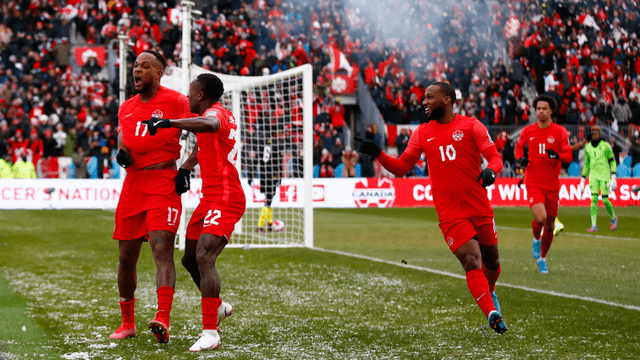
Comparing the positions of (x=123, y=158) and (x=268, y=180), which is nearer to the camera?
(x=123, y=158)

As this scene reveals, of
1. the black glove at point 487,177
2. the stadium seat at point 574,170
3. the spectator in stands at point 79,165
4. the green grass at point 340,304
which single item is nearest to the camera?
the black glove at point 487,177

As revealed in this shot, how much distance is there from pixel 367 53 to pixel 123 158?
77.9ft

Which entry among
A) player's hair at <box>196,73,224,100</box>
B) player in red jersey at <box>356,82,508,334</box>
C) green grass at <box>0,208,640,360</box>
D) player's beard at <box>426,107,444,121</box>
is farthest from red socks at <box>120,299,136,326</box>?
player's beard at <box>426,107,444,121</box>

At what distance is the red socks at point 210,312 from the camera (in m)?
5.00

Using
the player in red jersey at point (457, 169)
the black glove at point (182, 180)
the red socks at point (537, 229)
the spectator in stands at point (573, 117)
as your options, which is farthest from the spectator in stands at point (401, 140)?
the black glove at point (182, 180)

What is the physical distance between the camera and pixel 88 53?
25672mm

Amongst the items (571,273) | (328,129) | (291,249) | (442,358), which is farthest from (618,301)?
(328,129)

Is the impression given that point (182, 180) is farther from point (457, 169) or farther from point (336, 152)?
point (336, 152)

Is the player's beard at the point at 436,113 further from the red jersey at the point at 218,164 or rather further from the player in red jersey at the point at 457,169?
the red jersey at the point at 218,164

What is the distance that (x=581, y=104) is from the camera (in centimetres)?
2645

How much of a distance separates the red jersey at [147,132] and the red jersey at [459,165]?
71.9 inches

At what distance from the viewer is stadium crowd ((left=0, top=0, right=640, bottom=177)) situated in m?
24.3

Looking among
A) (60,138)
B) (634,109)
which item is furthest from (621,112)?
(60,138)

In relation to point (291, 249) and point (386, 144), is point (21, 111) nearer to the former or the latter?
point (386, 144)
